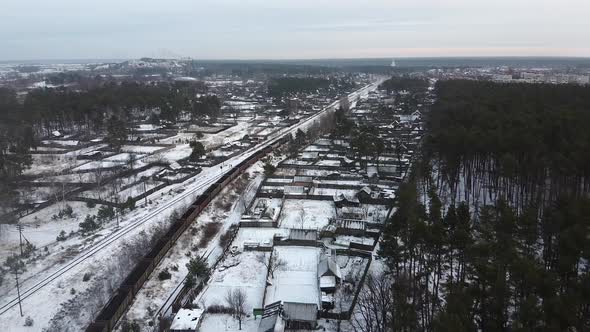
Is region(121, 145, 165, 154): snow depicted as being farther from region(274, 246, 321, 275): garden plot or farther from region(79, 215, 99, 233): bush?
region(274, 246, 321, 275): garden plot

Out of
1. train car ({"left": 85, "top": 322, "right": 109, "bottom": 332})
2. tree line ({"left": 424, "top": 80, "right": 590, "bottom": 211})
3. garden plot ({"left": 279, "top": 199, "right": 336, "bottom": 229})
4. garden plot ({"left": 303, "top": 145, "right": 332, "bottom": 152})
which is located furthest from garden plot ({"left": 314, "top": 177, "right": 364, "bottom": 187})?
train car ({"left": 85, "top": 322, "right": 109, "bottom": 332})

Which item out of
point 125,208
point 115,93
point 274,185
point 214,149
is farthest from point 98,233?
point 115,93

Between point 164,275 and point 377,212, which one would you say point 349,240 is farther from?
point 164,275

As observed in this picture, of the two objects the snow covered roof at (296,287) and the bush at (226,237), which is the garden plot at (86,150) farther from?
the snow covered roof at (296,287)

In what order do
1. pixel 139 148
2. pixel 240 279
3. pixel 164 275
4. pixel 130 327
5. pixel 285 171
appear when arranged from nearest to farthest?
pixel 130 327
pixel 164 275
pixel 240 279
pixel 285 171
pixel 139 148

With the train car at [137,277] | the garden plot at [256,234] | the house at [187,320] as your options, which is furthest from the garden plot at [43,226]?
the house at [187,320]

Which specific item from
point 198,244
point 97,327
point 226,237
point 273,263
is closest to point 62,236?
point 198,244
